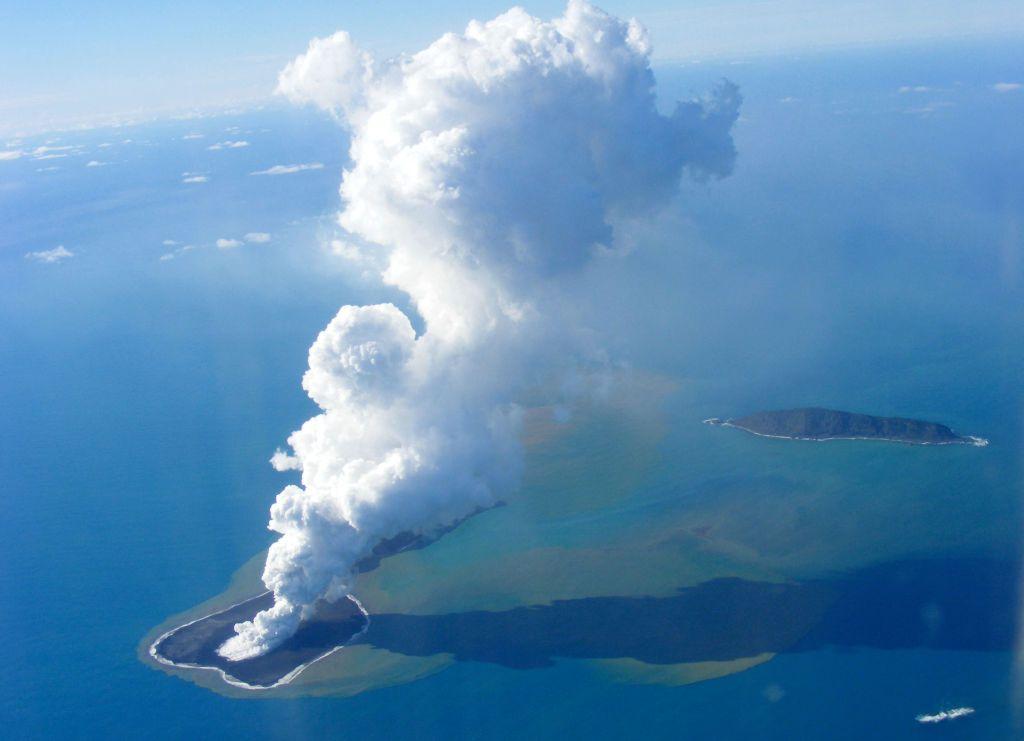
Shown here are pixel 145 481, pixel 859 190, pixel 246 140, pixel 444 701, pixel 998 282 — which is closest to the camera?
pixel 444 701

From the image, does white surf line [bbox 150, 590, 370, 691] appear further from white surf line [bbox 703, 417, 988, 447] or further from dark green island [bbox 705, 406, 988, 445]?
dark green island [bbox 705, 406, 988, 445]

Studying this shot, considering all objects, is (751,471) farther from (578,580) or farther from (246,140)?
(246,140)

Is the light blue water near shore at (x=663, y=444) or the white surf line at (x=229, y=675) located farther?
the white surf line at (x=229, y=675)

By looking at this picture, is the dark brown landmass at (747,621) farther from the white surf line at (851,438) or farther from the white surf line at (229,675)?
the white surf line at (851,438)

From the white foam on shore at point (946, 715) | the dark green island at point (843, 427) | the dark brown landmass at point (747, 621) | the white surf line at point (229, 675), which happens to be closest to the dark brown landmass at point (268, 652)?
the white surf line at point (229, 675)

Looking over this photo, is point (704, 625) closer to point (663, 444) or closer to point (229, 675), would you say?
point (663, 444)

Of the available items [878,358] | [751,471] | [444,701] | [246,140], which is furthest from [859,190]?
[246,140]

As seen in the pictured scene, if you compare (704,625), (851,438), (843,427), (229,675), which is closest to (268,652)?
(229,675)
